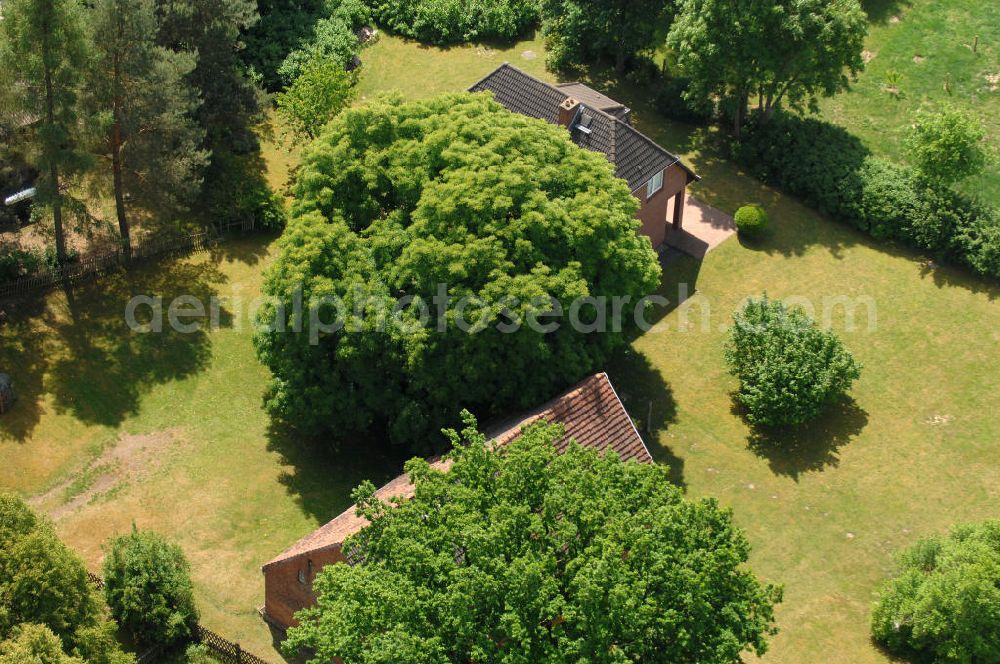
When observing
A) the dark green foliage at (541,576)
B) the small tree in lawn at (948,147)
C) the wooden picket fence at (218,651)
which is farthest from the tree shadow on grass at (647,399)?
the wooden picket fence at (218,651)

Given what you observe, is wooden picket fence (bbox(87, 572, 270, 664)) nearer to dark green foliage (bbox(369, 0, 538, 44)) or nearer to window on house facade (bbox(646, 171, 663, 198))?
window on house facade (bbox(646, 171, 663, 198))

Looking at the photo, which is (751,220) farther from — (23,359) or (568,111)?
(23,359)

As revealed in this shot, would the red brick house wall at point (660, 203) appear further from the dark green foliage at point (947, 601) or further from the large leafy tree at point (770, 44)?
the dark green foliage at point (947, 601)

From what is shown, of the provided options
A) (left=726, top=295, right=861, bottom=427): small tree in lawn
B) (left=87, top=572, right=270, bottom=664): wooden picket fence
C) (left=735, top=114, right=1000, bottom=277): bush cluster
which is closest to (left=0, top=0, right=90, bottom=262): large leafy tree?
(left=87, top=572, right=270, bottom=664): wooden picket fence

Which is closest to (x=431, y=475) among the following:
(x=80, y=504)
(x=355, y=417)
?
(x=355, y=417)

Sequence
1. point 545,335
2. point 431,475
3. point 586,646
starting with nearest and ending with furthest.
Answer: point 586,646, point 431,475, point 545,335

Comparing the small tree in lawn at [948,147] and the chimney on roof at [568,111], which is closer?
the chimney on roof at [568,111]

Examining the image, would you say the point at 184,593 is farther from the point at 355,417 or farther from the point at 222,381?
the point at 222,381
